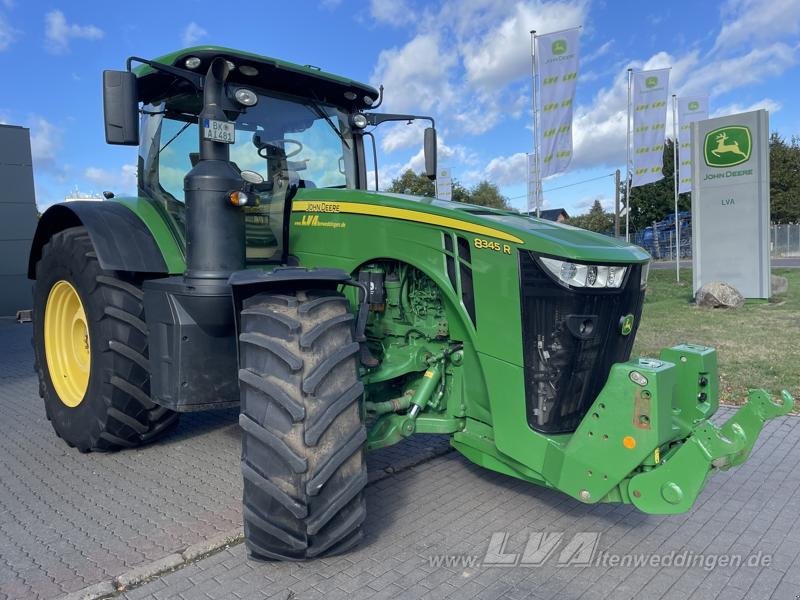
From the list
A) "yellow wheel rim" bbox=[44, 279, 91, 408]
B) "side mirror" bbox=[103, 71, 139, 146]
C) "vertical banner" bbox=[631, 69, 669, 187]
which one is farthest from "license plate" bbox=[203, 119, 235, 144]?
"vertical banner" bbox=[631, 69, 669, 187]

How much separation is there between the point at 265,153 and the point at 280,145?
0.12 meters

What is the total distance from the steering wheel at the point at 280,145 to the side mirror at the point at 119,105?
2.83 feet

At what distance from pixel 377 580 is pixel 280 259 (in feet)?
6.20

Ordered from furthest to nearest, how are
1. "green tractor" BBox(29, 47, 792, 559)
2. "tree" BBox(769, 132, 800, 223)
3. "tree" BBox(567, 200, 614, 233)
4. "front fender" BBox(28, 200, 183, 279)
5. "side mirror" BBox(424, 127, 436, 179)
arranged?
"tree" BBox(567, 200, 614, 233) < "tree" BBox(769, 132, 800, 223) < "side mirror" BBox(424, 127, 436, 179) < "front fender" BBox(28, 200, 183, 279) < "green tractor" BBox(29, 47, 792, 559)

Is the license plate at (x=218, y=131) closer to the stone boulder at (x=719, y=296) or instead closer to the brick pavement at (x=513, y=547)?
the brick pavement at (x=513, y=547)

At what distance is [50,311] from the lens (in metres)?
4.61

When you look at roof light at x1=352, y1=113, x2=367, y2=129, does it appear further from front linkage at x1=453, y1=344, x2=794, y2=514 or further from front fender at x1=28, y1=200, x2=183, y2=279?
front linkage at x1=453, y1=344, x2=794, y2=514

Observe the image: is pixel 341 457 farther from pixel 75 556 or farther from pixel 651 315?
pixel 651 315

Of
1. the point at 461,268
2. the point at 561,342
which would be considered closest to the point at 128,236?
the point at 461,268

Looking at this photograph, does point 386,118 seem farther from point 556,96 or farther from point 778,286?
point 778,286

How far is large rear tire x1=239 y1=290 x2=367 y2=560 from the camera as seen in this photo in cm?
254

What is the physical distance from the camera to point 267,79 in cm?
363

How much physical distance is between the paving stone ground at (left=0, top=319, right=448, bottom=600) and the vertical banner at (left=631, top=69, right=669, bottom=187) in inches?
607

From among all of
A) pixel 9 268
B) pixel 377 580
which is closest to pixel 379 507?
pixel 377 580
